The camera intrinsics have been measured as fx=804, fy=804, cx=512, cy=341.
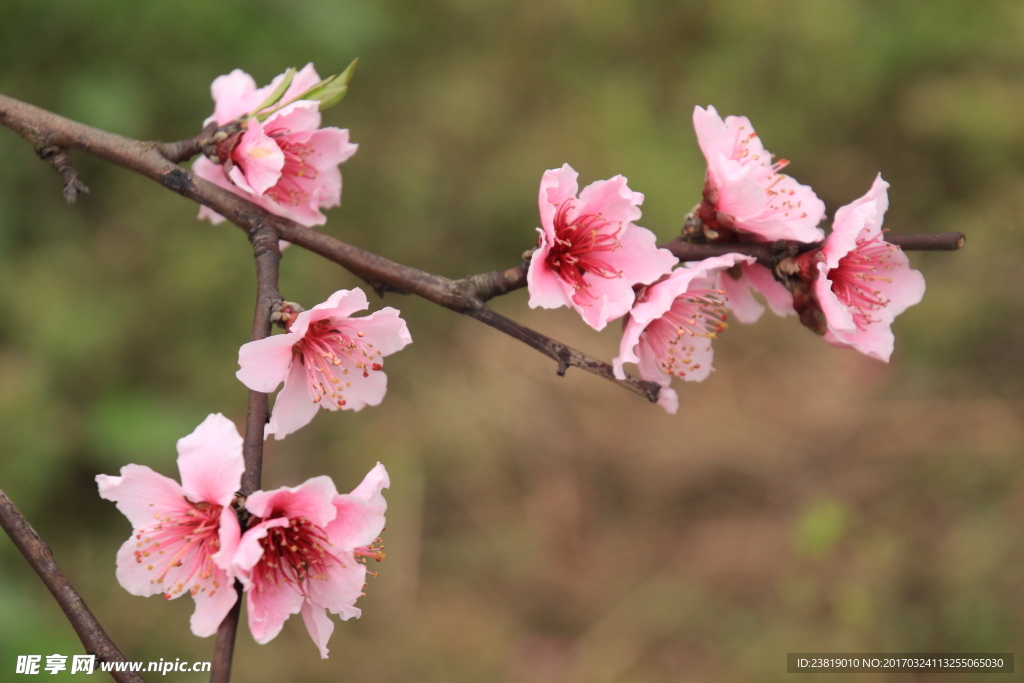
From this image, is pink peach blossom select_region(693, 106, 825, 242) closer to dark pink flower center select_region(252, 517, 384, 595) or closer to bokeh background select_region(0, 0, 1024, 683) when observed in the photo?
dark pink flower center select_region(252, 517, 384, 595)

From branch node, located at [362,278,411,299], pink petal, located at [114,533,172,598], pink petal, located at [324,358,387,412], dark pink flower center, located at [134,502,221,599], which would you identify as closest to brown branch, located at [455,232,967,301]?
branch node, located at [362,278,411,299]

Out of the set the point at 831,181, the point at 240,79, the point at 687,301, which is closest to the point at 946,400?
the point at 831,181

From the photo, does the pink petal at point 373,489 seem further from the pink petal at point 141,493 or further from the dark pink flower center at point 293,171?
the dark pink flower center at point 293,171

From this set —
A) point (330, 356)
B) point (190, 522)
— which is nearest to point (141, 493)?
point (190, 522)

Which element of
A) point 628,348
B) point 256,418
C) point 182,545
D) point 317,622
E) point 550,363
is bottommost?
point 317,622

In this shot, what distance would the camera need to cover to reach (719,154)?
129 cm

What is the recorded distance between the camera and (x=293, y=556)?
114cm

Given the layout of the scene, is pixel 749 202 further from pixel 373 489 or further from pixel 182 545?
pixel 182 545

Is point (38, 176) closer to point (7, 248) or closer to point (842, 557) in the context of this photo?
point (7, 248)

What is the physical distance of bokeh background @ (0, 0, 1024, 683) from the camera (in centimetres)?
276

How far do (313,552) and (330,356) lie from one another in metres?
0.30

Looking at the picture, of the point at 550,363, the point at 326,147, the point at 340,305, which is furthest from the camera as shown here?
the point at 550,363

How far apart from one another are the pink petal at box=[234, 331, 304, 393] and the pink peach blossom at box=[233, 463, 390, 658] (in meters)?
0.16

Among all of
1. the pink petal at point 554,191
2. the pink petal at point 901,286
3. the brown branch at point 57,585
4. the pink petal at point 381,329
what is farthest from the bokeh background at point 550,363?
the pink petal at point 554,191
